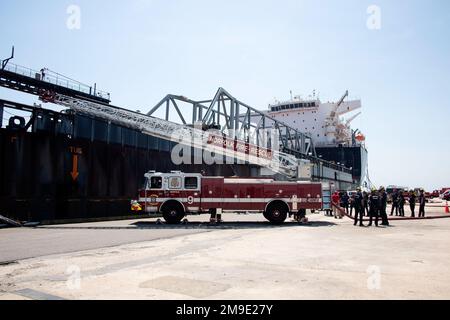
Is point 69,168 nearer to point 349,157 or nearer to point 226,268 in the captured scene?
point 226,268

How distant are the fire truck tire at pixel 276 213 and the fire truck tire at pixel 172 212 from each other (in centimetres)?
464

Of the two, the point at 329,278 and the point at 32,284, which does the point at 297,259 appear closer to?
the point at 329,278

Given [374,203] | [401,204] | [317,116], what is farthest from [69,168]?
[317,116]

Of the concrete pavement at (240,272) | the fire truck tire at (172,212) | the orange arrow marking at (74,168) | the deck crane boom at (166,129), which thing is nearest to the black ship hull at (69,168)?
the orange arrow marking at (74,168)

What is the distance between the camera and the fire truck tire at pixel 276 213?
61.1 ft

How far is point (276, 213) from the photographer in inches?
734

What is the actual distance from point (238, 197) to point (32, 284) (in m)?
Result: 12.9

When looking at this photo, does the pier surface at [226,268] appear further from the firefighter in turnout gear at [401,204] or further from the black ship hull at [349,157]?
the black ship hull at [349,157]

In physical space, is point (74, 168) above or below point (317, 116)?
below

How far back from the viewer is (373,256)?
9.10 m

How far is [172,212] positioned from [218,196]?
2.59 m

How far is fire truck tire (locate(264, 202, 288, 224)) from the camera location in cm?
1861
